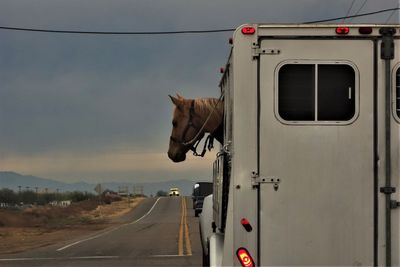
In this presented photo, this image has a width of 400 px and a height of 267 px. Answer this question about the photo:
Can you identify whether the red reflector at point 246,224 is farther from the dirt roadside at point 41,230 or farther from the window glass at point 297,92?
the dirt roadside at point 41,230

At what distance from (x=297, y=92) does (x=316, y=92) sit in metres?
0.17

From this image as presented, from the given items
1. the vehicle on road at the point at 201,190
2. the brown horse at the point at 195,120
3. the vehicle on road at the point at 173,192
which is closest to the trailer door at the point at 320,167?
the brown horse at the point at 195,120

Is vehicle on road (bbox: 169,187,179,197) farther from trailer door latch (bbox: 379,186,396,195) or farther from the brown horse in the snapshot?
trailer door latch (bbox: 379,186,396,195)

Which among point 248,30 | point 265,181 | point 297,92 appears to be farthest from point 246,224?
point 248,30

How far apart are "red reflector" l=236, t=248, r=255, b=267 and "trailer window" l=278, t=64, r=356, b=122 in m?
1.22

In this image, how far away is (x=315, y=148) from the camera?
5.31m

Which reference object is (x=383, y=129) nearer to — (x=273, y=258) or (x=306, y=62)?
(x=306, y=62)

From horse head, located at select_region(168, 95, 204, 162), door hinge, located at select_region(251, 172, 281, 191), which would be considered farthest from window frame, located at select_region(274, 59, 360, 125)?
horse head, located at select_region(168, 95, 204, 162)

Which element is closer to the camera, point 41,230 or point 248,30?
point 248,30

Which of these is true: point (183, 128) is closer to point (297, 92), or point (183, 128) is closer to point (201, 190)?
point (297, 92)

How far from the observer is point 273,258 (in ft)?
17.3

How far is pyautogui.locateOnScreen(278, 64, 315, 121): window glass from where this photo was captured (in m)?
5.38

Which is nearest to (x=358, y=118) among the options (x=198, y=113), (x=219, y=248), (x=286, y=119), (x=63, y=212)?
(x=286, y=119)

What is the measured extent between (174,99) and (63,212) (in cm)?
5091
